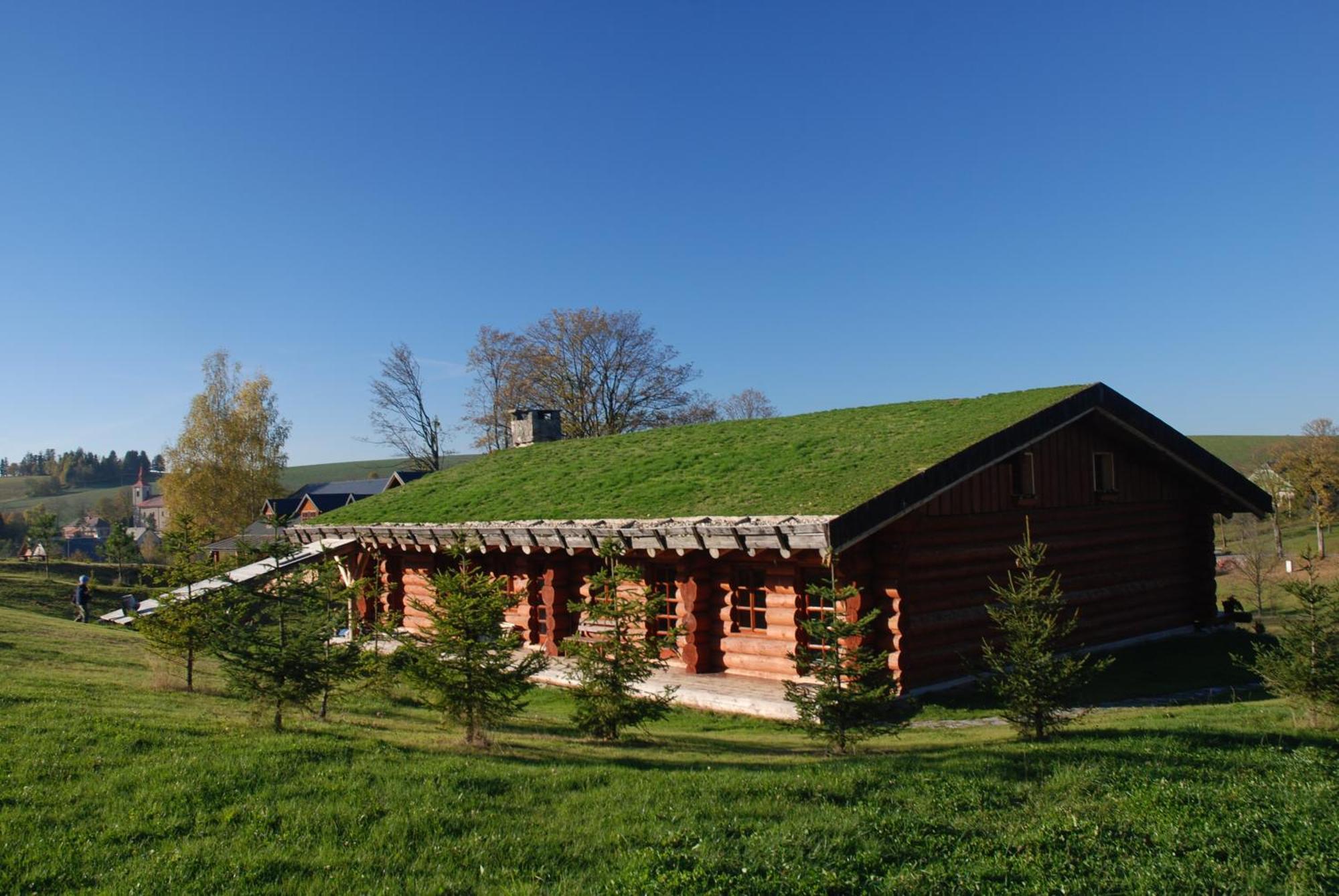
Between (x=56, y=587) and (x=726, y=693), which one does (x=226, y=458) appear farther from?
(x=726, y=693)

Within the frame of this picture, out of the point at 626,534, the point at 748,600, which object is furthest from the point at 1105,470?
the point at 626,534

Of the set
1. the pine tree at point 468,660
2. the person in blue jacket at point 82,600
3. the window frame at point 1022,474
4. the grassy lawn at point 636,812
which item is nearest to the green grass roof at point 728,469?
the window frame at point 1022,474

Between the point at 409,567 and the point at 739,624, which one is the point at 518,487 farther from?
the point at 739,624

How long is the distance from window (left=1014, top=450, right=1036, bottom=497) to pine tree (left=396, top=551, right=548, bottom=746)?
34.8 ft

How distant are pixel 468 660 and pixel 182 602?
555 centimetres

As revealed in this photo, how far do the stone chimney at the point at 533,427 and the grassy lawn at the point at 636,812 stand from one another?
2381 centimetres

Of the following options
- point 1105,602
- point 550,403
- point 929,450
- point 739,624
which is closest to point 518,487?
point 739,624

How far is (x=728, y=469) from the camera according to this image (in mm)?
18312

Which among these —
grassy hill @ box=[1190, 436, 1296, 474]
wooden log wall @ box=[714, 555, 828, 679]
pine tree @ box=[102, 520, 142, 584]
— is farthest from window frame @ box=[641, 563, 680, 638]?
grassy hill @ box=[1190, 436, 1296, 474]

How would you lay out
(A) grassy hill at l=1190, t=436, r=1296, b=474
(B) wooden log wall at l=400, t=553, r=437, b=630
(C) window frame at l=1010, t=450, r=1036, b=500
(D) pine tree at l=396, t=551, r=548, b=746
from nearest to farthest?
(D) pine tree at l=396, t=551, r=548, b=746 → (C) window frame at l=1010, t=450, r=1036, b=500 → (B) wooden log wall at l=400, t=553, r=437, b=630 → (A) grassy hill at l=1190, t=436, r=1296, b=474

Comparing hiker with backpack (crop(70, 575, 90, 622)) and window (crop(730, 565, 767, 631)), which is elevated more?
window (crop(730, 565, 767, 631))

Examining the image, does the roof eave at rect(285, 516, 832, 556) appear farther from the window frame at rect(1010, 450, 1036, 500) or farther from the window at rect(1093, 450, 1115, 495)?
the window at rect(1093, 450, 1115, 495)

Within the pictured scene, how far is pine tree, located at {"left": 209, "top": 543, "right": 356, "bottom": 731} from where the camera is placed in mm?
9805

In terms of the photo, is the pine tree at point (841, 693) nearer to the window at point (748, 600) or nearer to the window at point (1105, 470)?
the window at point (748, 600)
